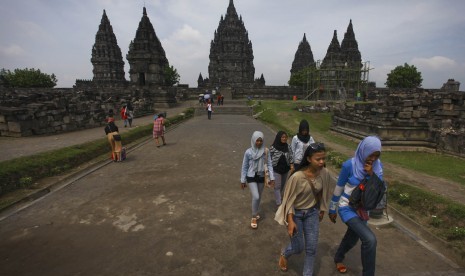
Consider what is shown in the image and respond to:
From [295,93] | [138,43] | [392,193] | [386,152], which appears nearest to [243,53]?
[295,93]

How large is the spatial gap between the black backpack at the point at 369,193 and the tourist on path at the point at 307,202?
0.33 m

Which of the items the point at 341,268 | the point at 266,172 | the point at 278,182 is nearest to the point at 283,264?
the point at 341,268

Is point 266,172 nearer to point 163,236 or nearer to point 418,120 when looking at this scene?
point 163,236

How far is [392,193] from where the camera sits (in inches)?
237

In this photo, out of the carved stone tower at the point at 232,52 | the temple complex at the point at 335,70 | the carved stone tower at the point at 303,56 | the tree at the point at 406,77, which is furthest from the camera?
the carved stone tower at the point at 303,56

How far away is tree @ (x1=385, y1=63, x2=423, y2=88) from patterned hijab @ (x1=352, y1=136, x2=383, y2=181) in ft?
233

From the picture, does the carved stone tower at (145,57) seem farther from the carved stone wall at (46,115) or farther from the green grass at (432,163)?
the green grass at (432,163)

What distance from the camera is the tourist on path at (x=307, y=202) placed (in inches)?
126

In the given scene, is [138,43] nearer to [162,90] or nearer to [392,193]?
[162,90]

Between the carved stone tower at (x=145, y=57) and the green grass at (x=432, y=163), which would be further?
the carved stone tower at (x=145, y=57)

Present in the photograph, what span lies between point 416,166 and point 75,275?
9847 millimetres

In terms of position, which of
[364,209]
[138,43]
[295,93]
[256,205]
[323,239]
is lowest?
[323,239]

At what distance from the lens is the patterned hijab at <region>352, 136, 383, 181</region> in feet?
9.98

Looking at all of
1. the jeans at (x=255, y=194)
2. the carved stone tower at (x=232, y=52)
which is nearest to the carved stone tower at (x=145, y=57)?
the carved stone tower at (x=232, y=52)
